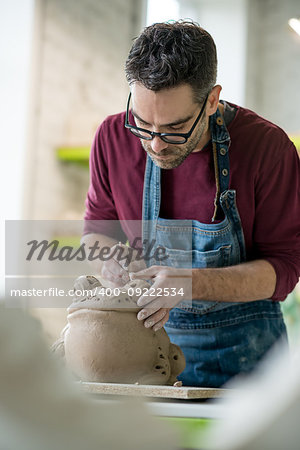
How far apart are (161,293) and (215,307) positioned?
1.29ft

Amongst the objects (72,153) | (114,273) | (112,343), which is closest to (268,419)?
(112,343)

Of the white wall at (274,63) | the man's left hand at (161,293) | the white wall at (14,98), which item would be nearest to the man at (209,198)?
the man's left hand at (161,293)

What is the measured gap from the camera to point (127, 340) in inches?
50.7

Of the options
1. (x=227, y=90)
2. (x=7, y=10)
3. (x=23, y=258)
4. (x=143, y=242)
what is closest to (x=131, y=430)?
(x=143, y=242)

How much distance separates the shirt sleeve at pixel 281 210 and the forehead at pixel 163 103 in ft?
1.02

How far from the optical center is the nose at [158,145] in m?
1.61

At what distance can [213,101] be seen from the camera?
5.61ft

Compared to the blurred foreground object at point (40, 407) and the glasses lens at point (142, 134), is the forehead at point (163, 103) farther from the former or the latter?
the blurred foreground object at point (40, 407)

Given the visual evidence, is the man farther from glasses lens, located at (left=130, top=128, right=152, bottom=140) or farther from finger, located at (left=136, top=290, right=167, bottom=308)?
finger, located at (left=136, top=290, right=167, bottom=308)

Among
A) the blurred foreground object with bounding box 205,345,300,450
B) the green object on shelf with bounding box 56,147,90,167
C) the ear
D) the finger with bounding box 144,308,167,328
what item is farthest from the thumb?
the green object on shelf with bounding box 56,147,90,167

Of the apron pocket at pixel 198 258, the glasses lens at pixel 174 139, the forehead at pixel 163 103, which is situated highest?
the forehead at pixel 163 103

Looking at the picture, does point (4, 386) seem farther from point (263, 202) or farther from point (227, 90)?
point (227, 90)

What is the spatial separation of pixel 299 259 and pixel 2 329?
1546 mm

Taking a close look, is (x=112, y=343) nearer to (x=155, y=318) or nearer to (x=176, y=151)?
(x=155, y=318)
